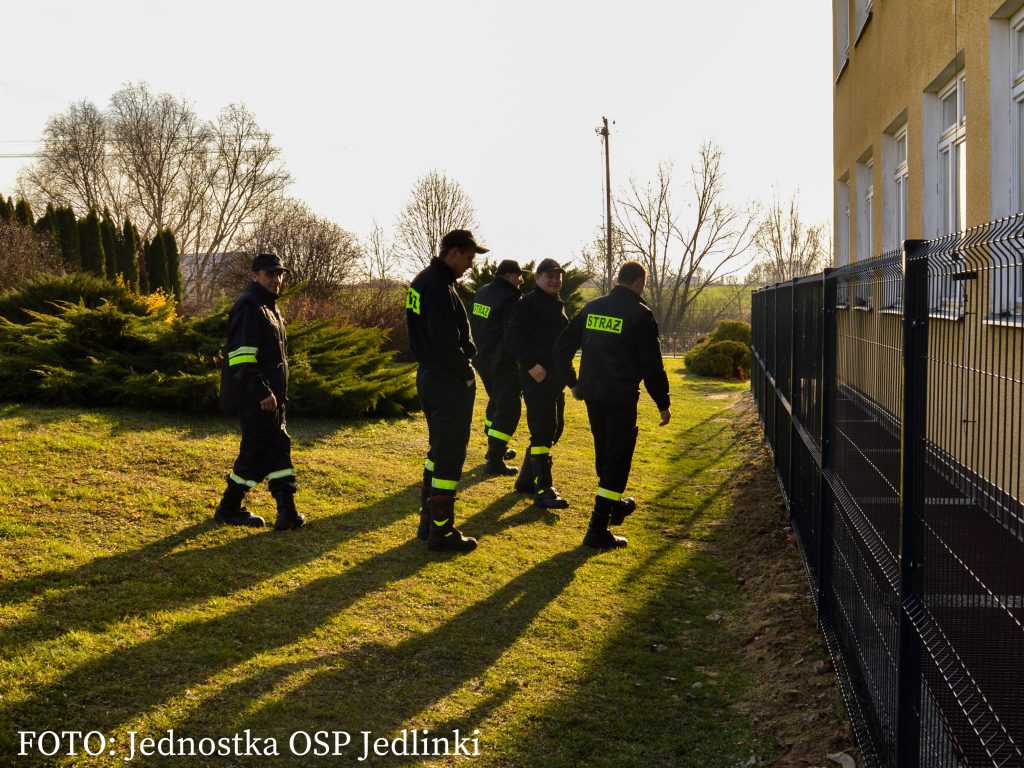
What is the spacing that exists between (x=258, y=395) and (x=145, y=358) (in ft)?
16.6

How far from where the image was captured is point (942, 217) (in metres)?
9.65

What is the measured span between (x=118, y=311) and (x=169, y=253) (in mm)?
24628

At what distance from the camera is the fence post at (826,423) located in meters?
4.84

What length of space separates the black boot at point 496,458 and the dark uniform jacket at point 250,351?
3.02 meters

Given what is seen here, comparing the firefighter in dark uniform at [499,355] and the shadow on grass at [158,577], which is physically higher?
the firefighter in dark uniform at [499,355]

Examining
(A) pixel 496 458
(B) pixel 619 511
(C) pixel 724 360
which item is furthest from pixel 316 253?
(B) pixel 619 511

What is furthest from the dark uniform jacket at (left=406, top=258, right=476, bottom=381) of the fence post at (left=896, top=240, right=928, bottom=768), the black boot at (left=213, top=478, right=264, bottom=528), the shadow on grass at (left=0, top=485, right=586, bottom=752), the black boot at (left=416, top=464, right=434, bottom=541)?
the fence post at (left=896, top=240, right=928, bottom=768)

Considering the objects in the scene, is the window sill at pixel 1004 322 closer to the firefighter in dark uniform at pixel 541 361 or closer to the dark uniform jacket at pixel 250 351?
the dark uniform jacket at pixel 250 351

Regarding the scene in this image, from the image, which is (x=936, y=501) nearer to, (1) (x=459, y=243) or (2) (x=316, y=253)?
(1) (x=459, y=243)

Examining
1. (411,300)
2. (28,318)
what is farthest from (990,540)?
(28,318)

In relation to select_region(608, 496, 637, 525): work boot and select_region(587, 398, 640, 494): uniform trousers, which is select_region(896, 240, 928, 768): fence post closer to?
select_region(587, 398, 640, 494): uniform trousers

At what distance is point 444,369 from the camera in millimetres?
6828

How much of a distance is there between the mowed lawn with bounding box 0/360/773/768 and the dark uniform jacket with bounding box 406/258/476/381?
1301mm

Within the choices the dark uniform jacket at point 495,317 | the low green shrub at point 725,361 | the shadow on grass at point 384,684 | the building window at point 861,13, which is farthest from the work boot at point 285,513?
the low green shrub at point 725,361
